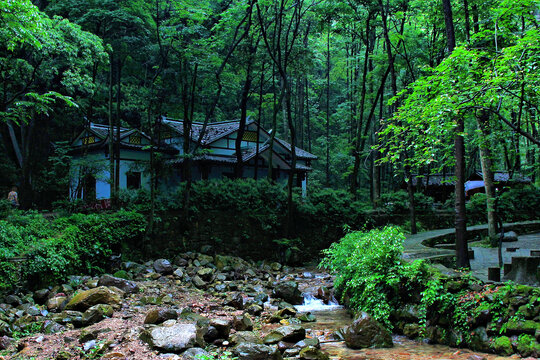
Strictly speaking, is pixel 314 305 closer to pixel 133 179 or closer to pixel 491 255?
pixel 491 255

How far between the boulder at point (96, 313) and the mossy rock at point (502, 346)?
6971mm

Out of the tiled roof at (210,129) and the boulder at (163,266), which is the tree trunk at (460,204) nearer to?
the boulder at (163,266)

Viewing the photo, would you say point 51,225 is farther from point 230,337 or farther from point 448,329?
point 448,329

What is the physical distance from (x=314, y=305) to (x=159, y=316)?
170 inches

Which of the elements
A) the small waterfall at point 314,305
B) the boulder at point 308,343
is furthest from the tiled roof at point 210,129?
the boulder at point 308,343

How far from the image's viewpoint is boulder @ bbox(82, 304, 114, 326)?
7.88 m

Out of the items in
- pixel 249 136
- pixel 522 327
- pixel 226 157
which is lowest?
pixel 522 327

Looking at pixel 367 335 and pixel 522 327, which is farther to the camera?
pixel 367 335

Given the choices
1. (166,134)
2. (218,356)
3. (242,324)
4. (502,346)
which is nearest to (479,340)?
(502,346)

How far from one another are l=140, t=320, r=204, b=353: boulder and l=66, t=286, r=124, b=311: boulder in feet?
8.35

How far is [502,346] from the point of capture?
5641 millimetres

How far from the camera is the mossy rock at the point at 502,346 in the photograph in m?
5.57

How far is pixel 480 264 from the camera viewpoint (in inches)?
400

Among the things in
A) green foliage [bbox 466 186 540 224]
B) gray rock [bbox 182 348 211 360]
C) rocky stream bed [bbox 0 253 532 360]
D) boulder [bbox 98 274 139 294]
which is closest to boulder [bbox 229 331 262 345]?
rocky stream bed [bbox 0 253 532 360]
